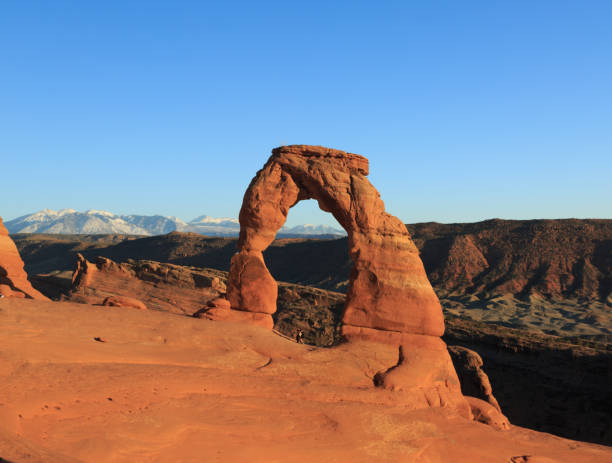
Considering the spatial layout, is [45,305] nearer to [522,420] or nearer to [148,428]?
[148,428]

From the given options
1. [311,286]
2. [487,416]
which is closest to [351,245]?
[487,416]

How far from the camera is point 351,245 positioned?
1307 cm

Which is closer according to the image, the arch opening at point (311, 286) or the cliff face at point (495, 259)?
the arch opening at point (311, 286)

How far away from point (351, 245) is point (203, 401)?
6.38 m

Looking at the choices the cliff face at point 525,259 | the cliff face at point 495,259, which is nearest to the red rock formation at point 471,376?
the cliff face at point 495,259

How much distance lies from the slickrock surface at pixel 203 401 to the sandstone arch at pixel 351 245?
1.15 meters

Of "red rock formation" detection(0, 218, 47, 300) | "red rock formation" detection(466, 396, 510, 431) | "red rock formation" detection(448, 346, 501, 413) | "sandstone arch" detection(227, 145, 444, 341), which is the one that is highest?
"sandstone arch" detection(227, 145, 444, 341)

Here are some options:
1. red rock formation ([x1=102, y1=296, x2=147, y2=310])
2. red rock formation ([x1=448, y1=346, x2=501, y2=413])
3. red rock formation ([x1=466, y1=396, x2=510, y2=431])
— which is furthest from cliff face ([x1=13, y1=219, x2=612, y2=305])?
red rock formation ([x1=466, y1=396, x2=510, y2=431])

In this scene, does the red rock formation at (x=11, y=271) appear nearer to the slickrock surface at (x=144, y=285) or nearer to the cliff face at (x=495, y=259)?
the slickrock surface at (x=144, y=285)

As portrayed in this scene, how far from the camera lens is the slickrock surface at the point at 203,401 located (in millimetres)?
6277

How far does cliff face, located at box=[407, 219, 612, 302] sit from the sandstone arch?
136 ft

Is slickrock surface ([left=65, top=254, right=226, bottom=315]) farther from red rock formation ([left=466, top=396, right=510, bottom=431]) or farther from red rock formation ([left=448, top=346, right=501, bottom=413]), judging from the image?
red rock formation ([left=466, top=396, right=510, bottom=431])

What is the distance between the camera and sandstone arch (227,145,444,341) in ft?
40.5

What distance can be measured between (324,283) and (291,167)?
150 feet
